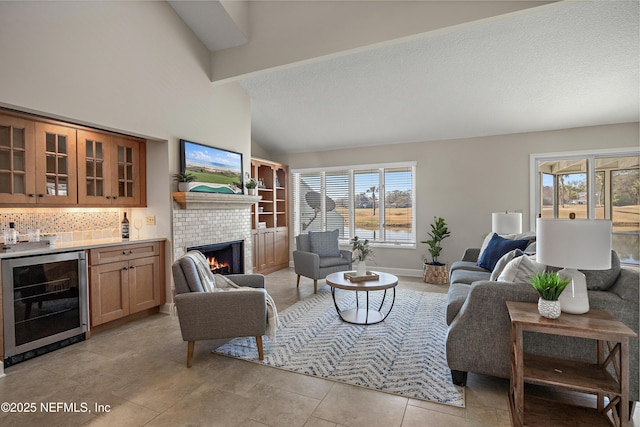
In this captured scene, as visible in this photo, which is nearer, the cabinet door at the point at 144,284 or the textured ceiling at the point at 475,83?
the textured ceiling at the point at 475,83

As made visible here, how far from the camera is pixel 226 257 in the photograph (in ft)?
15.6

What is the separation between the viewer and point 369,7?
3.25 m

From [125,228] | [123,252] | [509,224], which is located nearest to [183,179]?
[125,228]

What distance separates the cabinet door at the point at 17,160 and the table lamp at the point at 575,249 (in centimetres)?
410

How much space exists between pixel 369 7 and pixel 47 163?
11.6 feet

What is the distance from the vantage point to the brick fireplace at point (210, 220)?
12.8ft

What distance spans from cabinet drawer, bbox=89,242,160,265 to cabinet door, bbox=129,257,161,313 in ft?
0.24

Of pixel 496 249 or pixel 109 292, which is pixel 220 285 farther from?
pixel 496 249

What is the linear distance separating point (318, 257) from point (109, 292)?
2570 mm

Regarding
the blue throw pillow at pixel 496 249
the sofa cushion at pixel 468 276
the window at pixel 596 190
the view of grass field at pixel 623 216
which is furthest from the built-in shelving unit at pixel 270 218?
the view of grass field at pixel 623 216

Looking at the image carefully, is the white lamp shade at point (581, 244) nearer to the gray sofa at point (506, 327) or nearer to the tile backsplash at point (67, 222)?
the gray sofa at point (506, 327)

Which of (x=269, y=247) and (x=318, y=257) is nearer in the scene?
(x=318, y=257)

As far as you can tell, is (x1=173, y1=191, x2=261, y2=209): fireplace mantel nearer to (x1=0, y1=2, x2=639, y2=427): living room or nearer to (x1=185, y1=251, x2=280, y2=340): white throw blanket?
(x1=0, y1=2, x2=639, y2=427): living room

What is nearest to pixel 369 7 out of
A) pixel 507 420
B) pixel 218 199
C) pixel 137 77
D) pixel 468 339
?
pixel 137 77
